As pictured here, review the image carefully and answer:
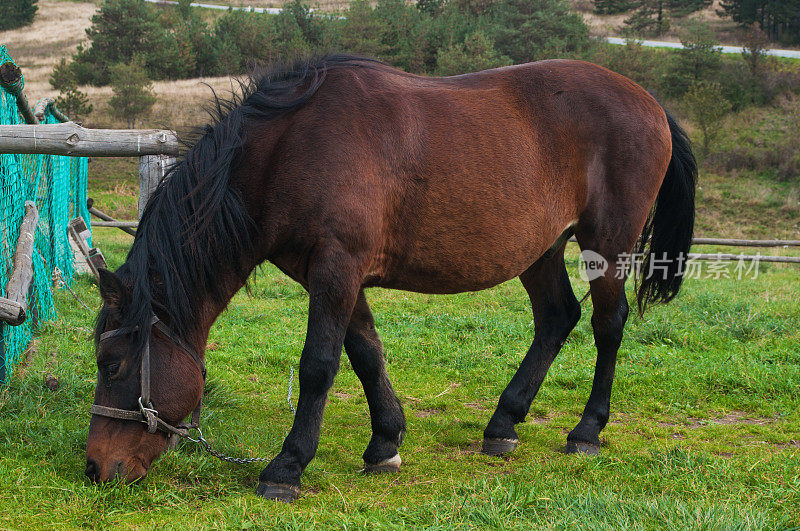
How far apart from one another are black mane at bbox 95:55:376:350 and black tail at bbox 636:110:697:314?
114 inches

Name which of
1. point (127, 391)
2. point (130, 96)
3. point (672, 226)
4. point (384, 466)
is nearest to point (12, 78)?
point (127, 391)

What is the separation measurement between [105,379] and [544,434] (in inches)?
113

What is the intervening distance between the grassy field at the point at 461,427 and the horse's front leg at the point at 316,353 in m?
0.13

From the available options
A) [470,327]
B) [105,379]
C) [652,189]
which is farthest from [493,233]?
[470,327]

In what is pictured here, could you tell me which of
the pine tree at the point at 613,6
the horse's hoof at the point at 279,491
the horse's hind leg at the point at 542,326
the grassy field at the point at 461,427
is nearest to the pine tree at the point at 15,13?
the pine tree at the point at 613,6

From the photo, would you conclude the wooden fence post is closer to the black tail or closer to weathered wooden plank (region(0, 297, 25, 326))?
weathered wooden plank (region(0, 297, 25, 326))

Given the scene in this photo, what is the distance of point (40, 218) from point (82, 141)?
2944 millimetres

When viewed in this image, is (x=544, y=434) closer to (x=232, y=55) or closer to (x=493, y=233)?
(x=493, y=233)

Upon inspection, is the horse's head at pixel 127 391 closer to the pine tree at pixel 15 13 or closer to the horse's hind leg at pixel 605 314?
the horse's hind leg at pixel 605 314

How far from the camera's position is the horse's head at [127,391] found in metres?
3.04

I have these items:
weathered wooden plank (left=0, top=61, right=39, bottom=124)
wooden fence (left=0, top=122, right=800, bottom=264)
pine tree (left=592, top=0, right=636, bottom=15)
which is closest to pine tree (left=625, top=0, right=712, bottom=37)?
pine tree (left=592, top=0, right=636, bottom=15)

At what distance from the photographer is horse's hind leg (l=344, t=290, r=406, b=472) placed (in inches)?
150

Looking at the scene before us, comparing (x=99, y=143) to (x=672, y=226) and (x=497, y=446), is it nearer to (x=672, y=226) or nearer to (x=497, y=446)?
(x=497, y=446)

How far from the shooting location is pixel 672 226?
5004mm
